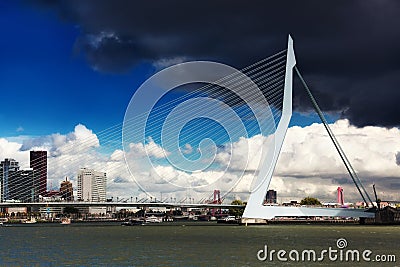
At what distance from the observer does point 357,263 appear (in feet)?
89.5

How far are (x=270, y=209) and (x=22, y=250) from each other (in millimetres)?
36449

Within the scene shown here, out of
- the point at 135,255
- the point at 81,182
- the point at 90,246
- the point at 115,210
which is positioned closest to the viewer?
the point at 135,255

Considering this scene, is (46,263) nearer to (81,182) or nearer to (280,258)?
(280,258)

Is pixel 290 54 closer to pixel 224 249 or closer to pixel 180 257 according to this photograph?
pixel 224 249

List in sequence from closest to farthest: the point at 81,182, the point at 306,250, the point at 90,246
→ the point at 306,250
the point at 90,246
the point at 81,182

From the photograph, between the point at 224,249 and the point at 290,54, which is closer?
the point at 224,249

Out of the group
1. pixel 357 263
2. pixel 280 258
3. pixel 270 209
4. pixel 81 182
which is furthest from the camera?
pixel 81 182

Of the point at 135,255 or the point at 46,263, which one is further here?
the point at 135,255

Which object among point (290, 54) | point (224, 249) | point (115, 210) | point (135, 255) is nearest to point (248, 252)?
point (224, 249)

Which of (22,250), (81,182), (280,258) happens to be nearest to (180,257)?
(280,258)

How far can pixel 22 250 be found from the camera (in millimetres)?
36656

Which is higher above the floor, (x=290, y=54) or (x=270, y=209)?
(x=290, y=54)

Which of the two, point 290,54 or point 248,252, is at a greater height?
point 290,54

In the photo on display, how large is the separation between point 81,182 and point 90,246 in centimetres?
11506
